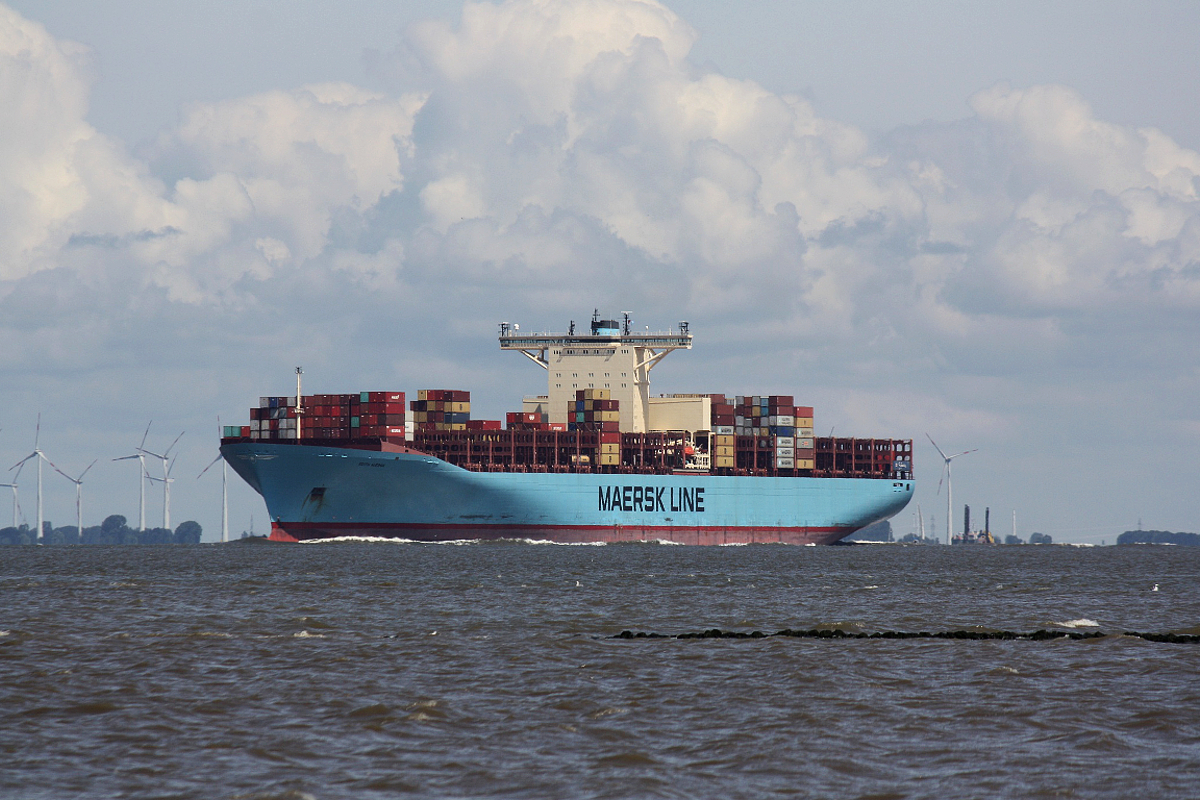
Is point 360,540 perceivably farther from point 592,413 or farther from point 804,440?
point 804,440

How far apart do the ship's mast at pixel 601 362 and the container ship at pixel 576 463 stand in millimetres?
138

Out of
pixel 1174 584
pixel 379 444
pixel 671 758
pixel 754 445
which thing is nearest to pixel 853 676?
pixel 671 758

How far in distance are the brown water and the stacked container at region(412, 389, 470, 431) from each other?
5180cm

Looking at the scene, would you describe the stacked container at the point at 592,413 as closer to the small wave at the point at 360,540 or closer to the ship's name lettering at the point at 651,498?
the ship's name lettering at the point at 651,498

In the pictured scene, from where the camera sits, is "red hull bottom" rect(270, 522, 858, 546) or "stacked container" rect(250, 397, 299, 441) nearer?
"red hull bottom" rect(270, 522, 858, 546)

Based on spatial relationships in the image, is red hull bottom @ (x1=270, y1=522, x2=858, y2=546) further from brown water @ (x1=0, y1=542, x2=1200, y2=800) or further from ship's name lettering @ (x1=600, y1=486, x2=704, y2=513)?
brown water @ (x1=0, y1=542, x2=1200, y2=800)

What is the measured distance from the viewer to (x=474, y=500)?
295 feet

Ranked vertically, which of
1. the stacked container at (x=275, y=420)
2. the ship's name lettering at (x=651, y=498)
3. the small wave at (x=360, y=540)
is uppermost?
the stacked container at (x=275, y=420)

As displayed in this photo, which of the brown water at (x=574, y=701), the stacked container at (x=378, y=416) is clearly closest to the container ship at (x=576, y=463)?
the stacked container at (x=378, y=416)

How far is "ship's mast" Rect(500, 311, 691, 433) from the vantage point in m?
110

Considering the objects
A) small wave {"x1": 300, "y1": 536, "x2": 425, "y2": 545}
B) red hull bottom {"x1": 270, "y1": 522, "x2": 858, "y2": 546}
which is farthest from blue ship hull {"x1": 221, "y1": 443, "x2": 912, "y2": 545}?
small wave {"x1": 300, "y1": 536, "x2": 425, "y2": 545}

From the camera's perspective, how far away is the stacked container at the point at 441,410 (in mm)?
95875

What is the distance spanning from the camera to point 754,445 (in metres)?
109

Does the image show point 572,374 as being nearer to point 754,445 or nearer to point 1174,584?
point 754,445
